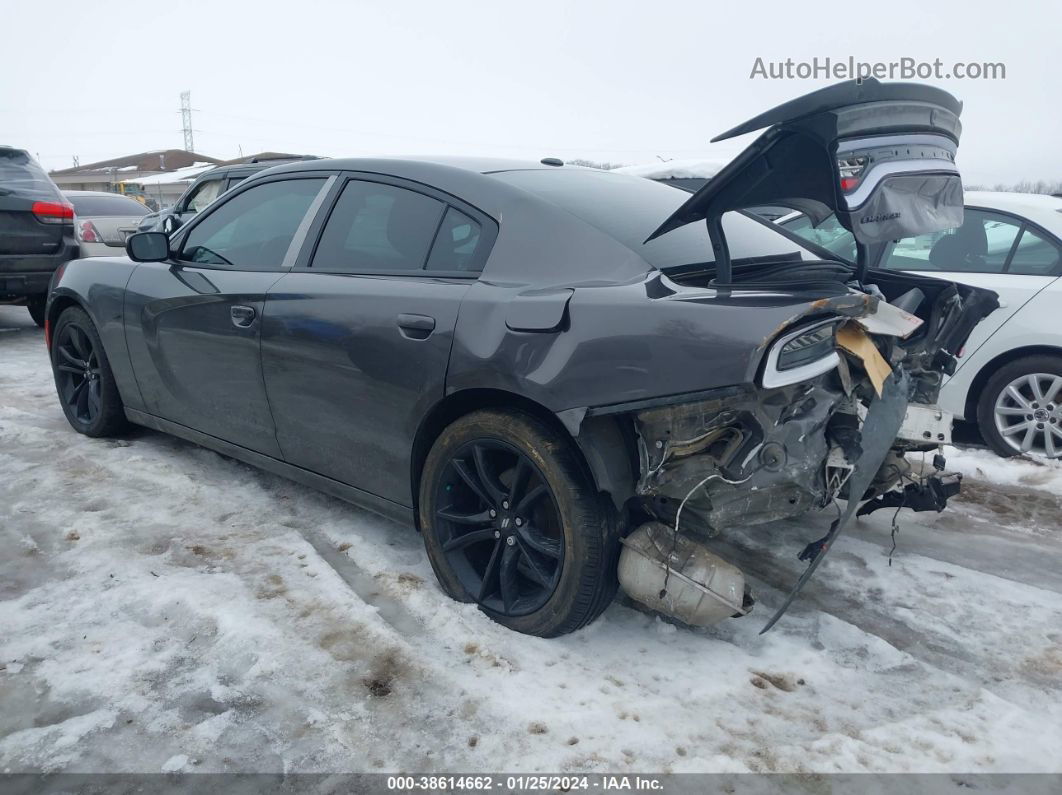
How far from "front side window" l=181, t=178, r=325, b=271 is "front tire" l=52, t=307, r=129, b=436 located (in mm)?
1021

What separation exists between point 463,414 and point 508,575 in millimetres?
578

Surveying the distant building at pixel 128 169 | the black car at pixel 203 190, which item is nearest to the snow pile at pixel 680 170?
the black car at pixel 203 190

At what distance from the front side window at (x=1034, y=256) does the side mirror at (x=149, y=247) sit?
185 inches

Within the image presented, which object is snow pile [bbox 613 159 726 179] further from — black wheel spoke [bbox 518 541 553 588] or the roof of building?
the roof of building

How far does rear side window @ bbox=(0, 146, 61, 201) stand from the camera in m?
7.88

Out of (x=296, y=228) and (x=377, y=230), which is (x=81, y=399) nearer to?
(x=296, y=228)

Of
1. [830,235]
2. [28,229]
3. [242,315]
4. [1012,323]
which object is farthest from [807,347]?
[28,229]

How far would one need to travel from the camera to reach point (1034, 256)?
4.64 meters

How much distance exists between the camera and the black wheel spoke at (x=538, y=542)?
2.60 meters

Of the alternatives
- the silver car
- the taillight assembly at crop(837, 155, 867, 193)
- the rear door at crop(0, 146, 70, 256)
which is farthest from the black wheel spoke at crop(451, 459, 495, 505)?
the silver car

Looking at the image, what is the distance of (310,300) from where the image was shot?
3.20 meters

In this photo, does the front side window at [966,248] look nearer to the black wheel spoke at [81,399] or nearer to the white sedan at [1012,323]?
the white sedan at [1012,323]

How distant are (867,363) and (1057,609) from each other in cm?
143

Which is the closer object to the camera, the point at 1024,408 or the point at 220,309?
the point at 220,309
